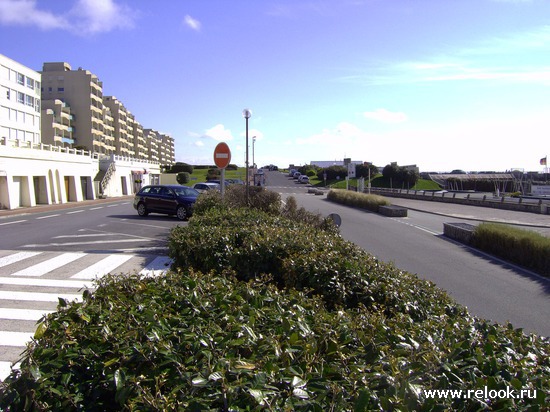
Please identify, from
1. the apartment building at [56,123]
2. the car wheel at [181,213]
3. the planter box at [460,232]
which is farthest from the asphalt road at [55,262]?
the apartment building at [56,123]

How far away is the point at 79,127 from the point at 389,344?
3603 inches

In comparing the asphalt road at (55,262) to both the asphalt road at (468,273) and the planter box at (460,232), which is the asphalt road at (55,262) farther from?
the planter box at (460,232)

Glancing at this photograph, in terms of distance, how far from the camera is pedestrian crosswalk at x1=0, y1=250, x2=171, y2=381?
610 centimetres

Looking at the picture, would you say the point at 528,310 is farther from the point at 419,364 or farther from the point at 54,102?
the point at 54,102

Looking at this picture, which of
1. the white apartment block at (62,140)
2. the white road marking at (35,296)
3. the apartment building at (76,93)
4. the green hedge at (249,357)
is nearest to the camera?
the green hedge at (249,357)

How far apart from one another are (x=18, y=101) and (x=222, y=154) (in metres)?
54.1

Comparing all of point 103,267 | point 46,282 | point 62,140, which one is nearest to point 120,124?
point 62,140

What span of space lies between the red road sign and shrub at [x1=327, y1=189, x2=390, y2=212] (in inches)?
791

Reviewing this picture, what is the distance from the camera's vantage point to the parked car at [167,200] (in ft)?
74.0

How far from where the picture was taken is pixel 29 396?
7.17ft

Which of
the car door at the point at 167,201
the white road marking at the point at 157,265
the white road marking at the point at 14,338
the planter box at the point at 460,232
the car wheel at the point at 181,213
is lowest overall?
the planter box at the point at 460,232

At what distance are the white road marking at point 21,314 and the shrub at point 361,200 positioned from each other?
2661 centimetres

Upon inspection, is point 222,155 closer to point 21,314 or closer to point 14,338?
point 21,314

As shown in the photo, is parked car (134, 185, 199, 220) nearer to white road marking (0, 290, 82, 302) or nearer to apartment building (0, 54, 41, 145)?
white road marking (0, 290, 82, 302)
